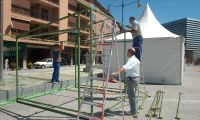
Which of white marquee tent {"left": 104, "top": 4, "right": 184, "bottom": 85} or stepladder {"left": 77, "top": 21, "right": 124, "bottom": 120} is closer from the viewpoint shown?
stepladder {"left": 77, "top": 21, "right": 124, "bottom": 120}

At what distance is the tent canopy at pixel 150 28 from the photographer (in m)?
16.3

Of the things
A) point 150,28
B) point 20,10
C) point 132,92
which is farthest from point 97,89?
point 20,10

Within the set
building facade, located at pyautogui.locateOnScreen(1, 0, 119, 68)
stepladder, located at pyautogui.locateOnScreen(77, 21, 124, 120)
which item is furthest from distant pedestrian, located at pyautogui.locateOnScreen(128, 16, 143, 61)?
building facade, located at pyautogui.locateOnScreen(1, 0, 119, 68)

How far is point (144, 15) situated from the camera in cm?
1862

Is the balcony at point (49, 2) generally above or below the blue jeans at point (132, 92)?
above

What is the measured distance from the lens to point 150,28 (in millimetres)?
17047

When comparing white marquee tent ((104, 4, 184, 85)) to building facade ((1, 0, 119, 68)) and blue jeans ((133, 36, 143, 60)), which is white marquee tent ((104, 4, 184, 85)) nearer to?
blue jeans ((133, 36, 143, 60))

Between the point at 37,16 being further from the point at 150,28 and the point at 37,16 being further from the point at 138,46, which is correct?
the point at 138,46

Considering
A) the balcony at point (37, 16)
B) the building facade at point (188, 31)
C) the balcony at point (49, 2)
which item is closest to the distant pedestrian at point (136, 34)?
the balcony at point (37, 16)

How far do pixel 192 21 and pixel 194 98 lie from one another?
11714 centimetres

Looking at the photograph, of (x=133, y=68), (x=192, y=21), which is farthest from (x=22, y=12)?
(x=192, y=21)

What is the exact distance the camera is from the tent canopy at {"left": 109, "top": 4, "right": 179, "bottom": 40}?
16344 millimetres

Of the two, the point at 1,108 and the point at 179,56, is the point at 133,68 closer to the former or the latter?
the point at 1,108

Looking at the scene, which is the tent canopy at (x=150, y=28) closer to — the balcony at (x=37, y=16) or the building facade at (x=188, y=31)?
the balcony at (x=37, y=16)
